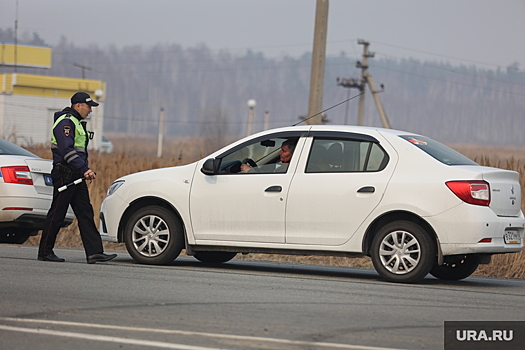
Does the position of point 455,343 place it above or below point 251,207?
below

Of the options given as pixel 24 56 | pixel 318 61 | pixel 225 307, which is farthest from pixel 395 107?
pixel 225 307

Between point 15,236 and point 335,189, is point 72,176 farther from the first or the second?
point 15,236

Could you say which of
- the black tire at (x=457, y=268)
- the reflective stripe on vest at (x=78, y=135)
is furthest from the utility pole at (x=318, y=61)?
the reflective stripe on vest at (x=78, y=135)

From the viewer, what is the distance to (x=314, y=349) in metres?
5.33

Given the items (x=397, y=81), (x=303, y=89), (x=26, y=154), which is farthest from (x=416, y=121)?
(x=26, y=154)

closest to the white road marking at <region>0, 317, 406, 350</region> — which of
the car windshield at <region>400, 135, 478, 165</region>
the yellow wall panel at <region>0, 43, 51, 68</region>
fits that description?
the car windshield at <region>400, 135, 478, 165</region>

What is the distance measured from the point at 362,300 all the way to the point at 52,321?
2739 millimetres

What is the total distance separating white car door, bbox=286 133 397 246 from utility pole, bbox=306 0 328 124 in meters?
6.61

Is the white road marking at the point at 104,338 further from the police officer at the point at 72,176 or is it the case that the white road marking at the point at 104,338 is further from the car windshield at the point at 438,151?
the car windshield at the point at 438,151

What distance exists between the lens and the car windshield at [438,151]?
9164 mm

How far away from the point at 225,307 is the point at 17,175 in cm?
566

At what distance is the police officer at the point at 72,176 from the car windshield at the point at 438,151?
12.2ft

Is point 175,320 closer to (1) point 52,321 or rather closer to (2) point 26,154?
(1) point 52,321

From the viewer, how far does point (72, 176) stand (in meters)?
10.1
